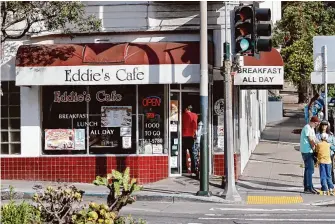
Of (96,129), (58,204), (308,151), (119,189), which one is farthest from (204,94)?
(58,204)

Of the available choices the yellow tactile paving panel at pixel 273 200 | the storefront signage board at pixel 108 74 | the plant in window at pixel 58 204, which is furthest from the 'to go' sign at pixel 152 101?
the plant in window at pixel 58 204

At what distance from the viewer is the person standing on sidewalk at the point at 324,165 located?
1409 cm

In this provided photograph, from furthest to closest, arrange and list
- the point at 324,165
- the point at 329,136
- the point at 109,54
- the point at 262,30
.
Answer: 1. the point at 329,136
2. the point at 109,54
3. the point at 324,165
4. the point at 262,30

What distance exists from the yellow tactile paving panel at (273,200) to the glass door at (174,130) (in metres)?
2.65

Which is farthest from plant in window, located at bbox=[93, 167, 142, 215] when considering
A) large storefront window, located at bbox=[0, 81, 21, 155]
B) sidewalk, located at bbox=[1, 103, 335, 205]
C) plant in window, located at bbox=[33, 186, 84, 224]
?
large storefront window, located at bbox=[0, 81, 21, 155]

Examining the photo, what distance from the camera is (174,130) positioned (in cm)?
1590

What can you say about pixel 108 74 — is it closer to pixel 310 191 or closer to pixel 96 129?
pixel 96 129

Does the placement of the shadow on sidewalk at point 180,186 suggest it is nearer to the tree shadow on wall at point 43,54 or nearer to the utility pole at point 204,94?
the utility pole at point 204,94

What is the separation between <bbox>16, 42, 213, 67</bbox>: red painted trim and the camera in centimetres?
1455

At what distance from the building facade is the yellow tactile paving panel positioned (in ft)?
6.90

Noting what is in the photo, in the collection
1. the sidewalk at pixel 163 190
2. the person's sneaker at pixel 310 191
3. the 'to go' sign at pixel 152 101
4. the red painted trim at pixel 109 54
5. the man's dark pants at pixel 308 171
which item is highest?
the red painted trim at pixel 109 54

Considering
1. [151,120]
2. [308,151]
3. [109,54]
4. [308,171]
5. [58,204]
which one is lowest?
[308,171]

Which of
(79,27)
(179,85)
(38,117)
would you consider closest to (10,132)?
(38,117)

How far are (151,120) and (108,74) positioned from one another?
5.66 feet
